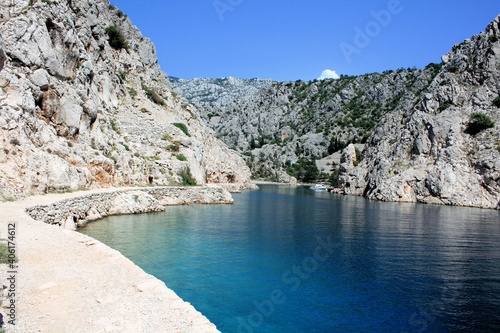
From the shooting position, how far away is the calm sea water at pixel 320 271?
13328 millimetres

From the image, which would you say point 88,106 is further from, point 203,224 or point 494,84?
point 494,84

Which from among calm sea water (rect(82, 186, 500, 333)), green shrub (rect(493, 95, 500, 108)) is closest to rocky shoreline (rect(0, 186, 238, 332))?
calm sea water (rect(82, 186, 500, 333))

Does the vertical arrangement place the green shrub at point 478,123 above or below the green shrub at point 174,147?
above

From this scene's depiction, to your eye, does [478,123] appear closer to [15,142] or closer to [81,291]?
[15,142]

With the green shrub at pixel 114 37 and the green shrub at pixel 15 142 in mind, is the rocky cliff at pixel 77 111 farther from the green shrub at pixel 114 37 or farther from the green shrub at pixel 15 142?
the green shrub at pixel 114 37

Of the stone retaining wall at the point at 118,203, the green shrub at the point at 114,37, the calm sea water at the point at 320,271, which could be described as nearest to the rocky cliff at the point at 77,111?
Answer: the green shrub at the point at 114,37

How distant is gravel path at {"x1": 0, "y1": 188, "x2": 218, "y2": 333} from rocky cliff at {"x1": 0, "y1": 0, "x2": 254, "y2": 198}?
221 inches

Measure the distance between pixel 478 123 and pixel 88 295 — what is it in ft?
267

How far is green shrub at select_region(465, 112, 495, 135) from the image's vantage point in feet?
238

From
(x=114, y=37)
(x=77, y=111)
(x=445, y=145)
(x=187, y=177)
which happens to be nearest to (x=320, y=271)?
→ (x=77, y=111)

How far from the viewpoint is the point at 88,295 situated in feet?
30.7

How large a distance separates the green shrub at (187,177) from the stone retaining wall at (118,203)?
2436 mm

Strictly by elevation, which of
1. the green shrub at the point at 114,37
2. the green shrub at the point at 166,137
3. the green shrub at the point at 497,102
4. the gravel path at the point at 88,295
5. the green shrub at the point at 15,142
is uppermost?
the green shrub at the point at 114,37

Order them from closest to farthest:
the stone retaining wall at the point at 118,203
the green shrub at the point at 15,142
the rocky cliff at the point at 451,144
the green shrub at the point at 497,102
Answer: the stone retaining wall at the point at 118,203 < the green shrub at the point at 15,142 < the rocky cliff at the point at 451,144 < the green shrub at the point at 497,102
